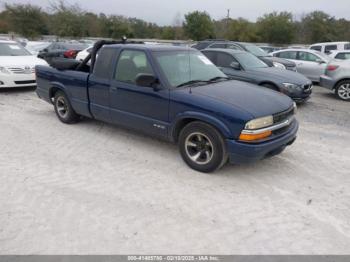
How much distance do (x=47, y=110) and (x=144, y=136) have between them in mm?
3194

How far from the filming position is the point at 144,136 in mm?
5621

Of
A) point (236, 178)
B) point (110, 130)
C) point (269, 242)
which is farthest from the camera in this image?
point (110, 130)

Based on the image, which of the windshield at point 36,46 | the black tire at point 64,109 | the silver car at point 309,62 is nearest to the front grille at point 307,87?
the silver car at point 309,62

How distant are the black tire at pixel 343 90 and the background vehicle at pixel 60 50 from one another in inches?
492

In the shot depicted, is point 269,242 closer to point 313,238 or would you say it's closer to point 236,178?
point 313,238

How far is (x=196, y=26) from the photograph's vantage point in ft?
164

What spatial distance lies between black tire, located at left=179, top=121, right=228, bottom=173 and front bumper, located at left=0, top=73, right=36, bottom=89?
6.79 m

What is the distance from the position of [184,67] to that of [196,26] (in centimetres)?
4800

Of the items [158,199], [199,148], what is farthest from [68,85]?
[158,199]

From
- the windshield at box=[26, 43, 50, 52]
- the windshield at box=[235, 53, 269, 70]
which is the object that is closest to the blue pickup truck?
the windshield at box=[235, 53, 269, 70]

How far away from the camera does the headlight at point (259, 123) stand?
3.68 metres

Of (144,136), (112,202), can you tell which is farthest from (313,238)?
(144,136)

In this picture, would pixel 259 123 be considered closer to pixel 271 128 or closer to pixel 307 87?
pixel 271 128

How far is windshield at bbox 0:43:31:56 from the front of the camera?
32.6 ft
